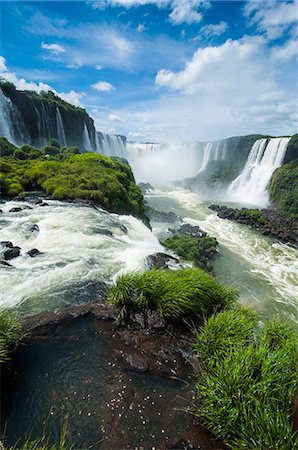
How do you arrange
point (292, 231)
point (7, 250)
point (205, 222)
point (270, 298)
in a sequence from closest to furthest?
1. point (7, 250)
2. point (270, 298)
3. point (292, 231)
4. point (205, 222)

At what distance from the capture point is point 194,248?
1881 cm

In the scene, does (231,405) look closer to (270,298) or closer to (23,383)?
(23,383)

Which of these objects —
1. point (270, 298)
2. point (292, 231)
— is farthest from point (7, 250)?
point (292, 231)

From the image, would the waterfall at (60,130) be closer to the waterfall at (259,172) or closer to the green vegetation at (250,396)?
the waterfall at (259,172)

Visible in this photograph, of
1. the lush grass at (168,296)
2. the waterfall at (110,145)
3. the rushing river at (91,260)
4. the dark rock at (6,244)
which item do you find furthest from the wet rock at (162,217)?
the waterfall at (110,145)

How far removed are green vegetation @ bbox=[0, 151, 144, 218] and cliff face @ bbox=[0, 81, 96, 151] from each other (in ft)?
79.8

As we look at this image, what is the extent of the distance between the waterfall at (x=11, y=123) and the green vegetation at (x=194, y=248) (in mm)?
39219

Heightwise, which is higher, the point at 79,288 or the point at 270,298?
the point at 79,288

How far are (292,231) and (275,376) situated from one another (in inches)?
1090

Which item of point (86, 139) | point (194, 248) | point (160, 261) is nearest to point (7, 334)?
point (160, 261)

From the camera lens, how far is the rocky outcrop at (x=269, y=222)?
→ 1025 inches

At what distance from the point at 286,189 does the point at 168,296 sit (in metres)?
37.9

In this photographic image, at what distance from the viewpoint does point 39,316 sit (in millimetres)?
5836

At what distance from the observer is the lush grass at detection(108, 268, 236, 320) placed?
5699 millimetres
